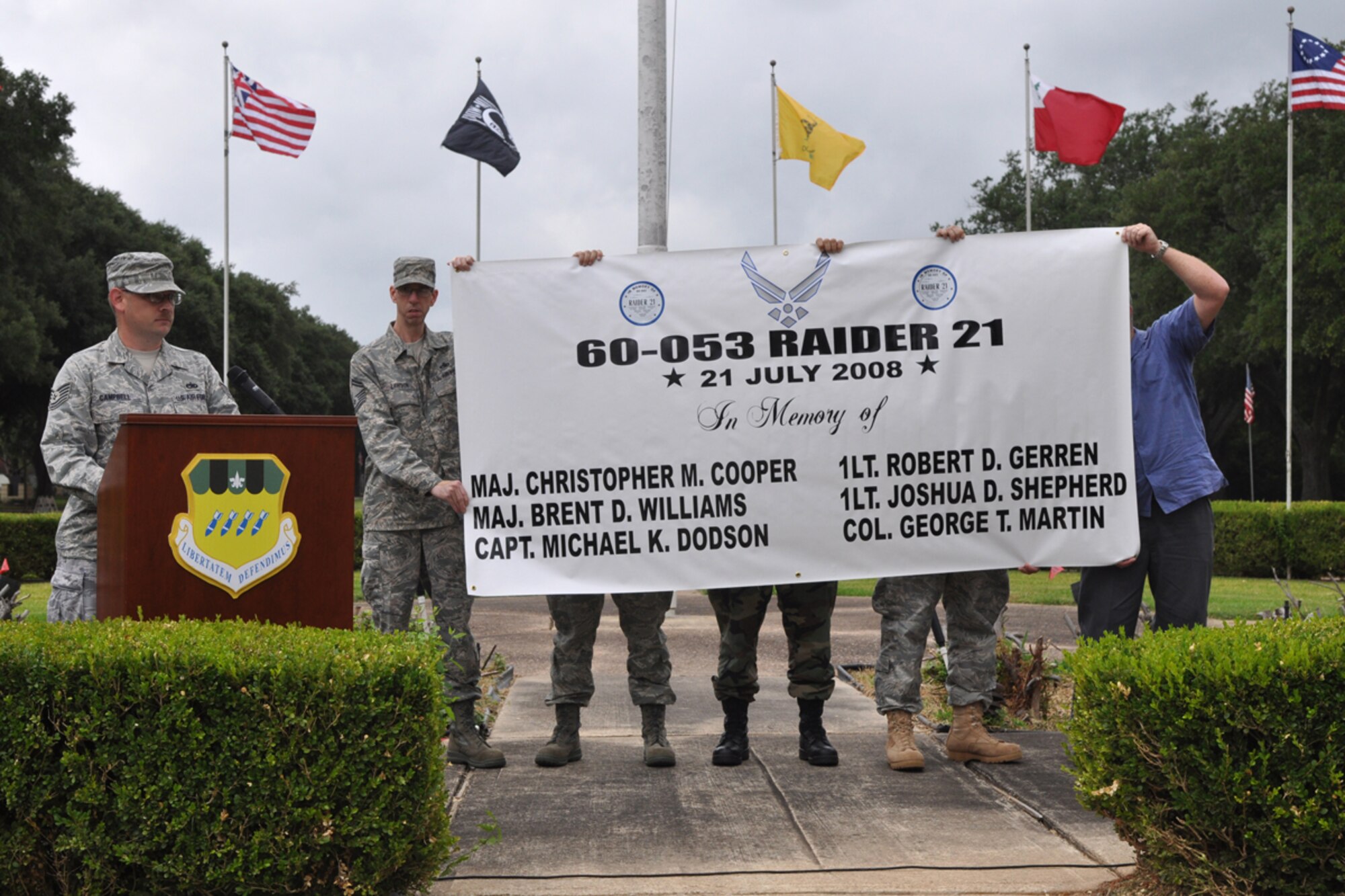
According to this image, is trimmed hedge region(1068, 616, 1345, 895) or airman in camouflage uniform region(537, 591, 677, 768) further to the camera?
airman in camouflage uniform region(537, 591, 677, 768)

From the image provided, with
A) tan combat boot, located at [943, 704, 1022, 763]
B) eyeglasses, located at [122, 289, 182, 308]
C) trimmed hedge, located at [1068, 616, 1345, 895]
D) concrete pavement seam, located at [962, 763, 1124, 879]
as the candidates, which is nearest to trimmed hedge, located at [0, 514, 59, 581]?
eyeglasses, located at [122, 289, 182, 308]

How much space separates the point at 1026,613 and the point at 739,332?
855 centimetres

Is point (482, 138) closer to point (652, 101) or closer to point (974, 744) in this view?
point (652, 101)

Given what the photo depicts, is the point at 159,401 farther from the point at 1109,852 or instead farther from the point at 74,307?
the point at 74,307

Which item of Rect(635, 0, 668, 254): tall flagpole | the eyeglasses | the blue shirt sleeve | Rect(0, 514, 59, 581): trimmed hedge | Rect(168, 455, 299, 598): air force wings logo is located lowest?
Rect(0, 514, 59, 581): trimmed hedge

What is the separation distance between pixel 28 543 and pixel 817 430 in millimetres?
18423

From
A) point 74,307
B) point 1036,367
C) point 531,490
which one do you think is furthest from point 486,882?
point 74,307

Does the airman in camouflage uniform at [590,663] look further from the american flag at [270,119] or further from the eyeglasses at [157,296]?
the american flag at [270,119]

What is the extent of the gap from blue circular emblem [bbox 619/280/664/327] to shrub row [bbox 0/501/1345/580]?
1554cm

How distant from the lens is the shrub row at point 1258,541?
2009 centimetres

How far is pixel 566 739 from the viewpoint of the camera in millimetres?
5547

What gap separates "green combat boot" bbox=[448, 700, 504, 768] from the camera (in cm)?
540

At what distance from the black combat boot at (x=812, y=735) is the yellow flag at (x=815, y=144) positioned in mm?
13570

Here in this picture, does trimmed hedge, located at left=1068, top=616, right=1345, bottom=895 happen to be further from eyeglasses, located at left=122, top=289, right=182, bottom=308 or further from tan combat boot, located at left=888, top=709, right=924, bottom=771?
eyeglasses, located at left=122, top=289, right=182, bottom=308
